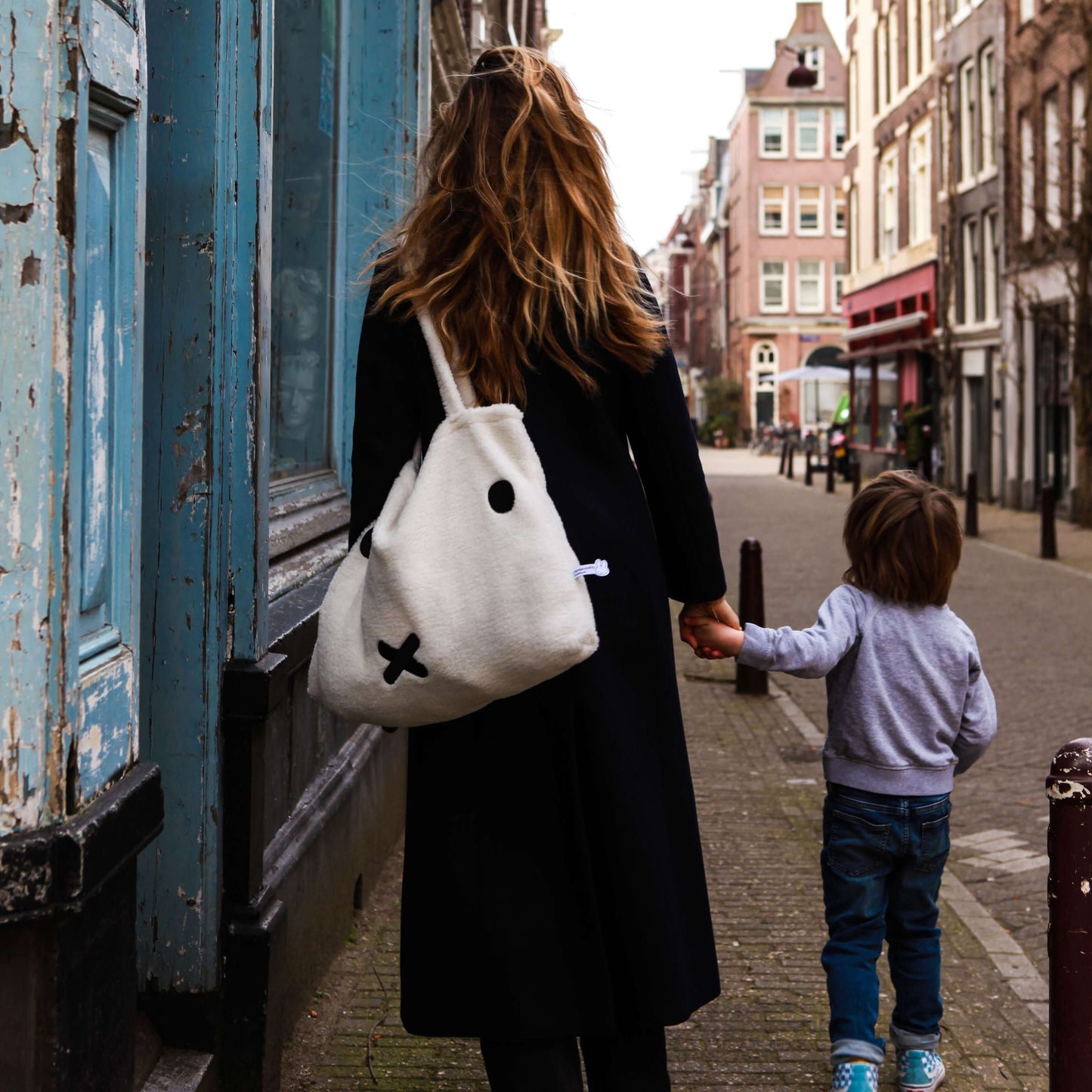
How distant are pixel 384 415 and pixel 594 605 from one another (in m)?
0.44

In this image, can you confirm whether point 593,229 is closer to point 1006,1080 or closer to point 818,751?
point 1006,1080

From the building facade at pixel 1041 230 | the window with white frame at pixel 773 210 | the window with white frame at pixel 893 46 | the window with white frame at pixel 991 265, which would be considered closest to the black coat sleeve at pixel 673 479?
the building facade at pixel 1041 230

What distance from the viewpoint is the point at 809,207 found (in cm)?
6706

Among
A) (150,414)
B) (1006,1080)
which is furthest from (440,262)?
(1006,1080)

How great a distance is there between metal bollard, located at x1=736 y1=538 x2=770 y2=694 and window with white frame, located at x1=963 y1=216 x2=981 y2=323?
20.4m

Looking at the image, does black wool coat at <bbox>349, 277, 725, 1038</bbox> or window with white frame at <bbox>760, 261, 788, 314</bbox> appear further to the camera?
window with white frame at <bbox>760, 261, 788, 314</bbox>

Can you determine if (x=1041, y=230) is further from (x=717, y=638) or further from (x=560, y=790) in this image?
(x=560, y=790)

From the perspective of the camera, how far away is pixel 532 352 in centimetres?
240

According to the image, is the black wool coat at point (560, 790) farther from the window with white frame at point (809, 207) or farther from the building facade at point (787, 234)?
the window with white frame at point (809, 207)

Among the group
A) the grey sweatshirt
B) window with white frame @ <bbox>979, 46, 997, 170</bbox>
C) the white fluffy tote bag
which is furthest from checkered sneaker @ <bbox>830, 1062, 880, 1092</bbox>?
window with white frame @ <bbox>979, 46, 997, 170</bbox>

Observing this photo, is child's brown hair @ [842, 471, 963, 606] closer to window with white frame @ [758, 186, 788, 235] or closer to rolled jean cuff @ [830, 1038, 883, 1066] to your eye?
rolled jean cuff @ [830, 1038, 883, 1066]

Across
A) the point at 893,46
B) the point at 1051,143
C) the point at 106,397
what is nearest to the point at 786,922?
the point at 106,397

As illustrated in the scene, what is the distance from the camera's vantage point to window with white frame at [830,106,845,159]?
66875 mm

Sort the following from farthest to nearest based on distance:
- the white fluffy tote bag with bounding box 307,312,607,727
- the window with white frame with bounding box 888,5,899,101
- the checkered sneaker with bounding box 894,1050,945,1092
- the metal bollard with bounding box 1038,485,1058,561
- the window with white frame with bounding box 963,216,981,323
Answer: the window with white frame with bounding box 888,5,899,101
the window with white frame with bounding box 963,216,981,323
the metal bollard with bounding box 1038,485,1058,561
the checkered sneaker with bounding box 894,1050,945,1092
the white fluffy tote bag with bounding box 307,312,607,727
